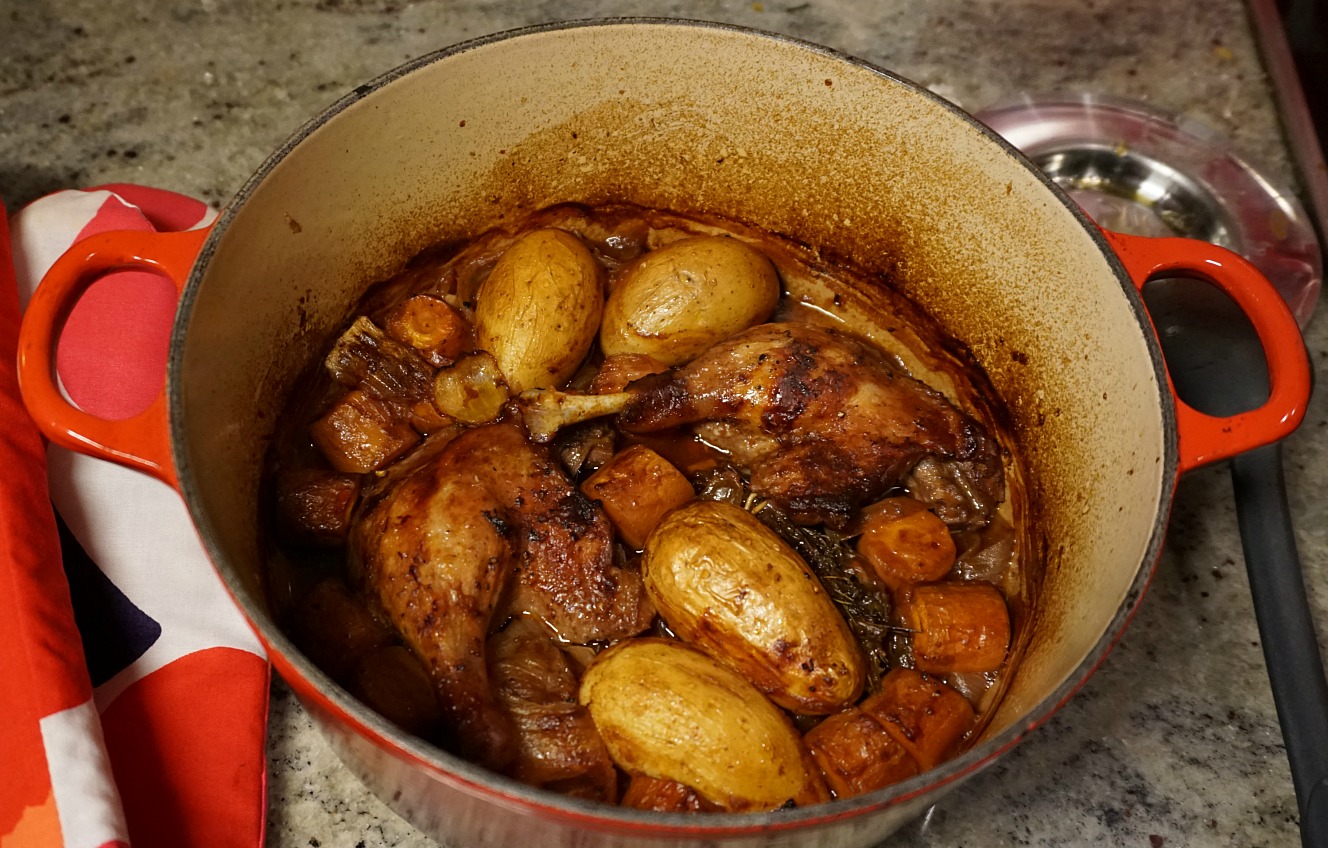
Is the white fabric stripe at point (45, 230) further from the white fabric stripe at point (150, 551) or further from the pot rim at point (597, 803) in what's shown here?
the pot rim at point (597, 803)


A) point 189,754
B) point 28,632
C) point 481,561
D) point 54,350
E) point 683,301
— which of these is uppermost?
point 683,301

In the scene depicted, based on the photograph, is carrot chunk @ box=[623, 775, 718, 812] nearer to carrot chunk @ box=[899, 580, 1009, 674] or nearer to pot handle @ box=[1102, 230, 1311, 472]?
carrot chunk @ box=[899, 580, 1009, 674]

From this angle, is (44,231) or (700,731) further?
(44,231)

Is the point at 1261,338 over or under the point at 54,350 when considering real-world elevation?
over

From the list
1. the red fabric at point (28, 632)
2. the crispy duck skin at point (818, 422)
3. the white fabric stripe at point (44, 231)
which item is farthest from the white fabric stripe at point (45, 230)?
the crispy duck skin at point (818, 422)

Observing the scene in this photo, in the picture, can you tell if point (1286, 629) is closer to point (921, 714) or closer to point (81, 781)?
point (921, 714)

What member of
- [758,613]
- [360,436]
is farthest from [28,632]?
[758,613]
